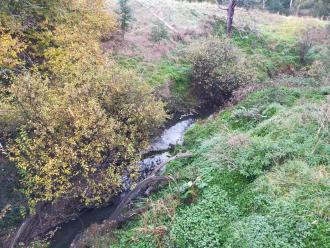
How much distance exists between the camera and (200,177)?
15.4m

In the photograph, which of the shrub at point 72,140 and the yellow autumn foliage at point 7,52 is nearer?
the shrub at point 72,140

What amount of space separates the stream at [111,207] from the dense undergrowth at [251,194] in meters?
1.82

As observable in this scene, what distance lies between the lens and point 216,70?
2698 centimetres

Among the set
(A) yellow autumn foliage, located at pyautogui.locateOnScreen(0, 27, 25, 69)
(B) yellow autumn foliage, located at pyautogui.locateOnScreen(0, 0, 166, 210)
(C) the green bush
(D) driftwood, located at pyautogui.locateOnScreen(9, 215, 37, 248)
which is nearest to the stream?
(B) yellow autumn foliage, located at pyautogui.locateOnScreen(0, 0, 166, 210)

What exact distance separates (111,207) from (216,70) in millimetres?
14052

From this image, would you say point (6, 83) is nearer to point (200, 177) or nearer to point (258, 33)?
point (200, 177)

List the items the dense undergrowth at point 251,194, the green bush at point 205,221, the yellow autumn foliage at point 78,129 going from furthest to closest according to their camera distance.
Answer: the yellow autumn foliage at point 78,129 → the green bush at point 205,221 → the dense undergrowth at point 251,194

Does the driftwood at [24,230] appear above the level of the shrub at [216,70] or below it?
below

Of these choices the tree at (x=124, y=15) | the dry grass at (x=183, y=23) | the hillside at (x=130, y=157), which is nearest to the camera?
the hillside at (x=130, y=157)

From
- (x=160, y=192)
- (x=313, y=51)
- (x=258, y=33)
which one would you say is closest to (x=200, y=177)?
(x=160, y=192)

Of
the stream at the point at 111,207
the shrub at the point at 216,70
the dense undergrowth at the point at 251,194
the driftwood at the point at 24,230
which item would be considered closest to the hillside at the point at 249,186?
the dense undergrowth at the point at 251,194

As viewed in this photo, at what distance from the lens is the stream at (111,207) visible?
52.0ft

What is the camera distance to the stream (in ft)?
52.0

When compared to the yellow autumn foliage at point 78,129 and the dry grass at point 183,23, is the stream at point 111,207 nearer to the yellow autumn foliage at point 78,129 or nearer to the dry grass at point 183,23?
the yellow autumn foliage at point 78,129
